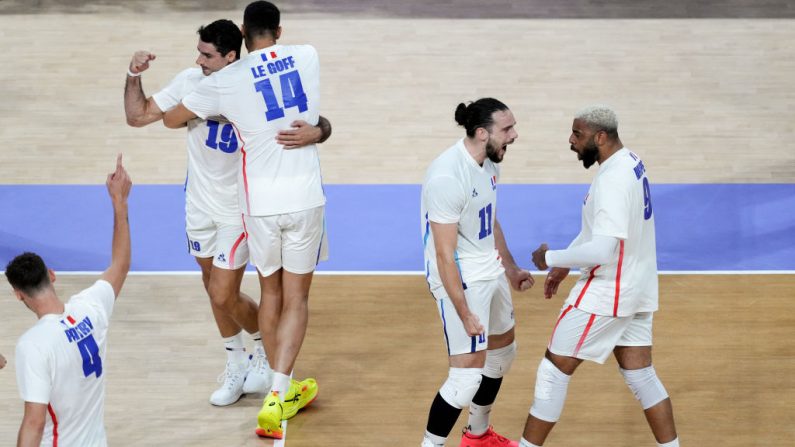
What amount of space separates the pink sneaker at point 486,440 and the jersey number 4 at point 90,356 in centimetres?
248

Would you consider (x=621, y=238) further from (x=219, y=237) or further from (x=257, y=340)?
(x=257, y=340)

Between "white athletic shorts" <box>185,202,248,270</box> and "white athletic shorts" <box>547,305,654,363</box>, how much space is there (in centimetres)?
217

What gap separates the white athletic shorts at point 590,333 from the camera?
6.34 meters

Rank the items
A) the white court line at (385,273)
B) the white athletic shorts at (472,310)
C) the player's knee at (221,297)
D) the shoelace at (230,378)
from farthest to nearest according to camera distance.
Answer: the white court line at (385,273) < the shoelace at (230,378) < the player's knee at (221,297) < the white athletic shorts at (472,310)

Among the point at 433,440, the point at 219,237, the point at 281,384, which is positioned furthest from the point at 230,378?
the point at 433,440

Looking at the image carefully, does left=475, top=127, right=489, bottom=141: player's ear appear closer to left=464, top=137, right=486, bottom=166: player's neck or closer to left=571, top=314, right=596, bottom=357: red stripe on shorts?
left=464, top=137, right=486, bottom=166: player's neck

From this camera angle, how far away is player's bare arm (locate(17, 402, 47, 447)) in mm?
4910

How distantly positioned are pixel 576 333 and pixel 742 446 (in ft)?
4.87

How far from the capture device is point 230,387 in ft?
24.8

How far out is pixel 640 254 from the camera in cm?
633

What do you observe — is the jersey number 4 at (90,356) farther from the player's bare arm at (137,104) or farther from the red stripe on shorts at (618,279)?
the red stripe on shorts at (618,279)

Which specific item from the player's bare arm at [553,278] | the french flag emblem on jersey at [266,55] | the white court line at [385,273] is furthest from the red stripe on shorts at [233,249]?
the white court line at [385,273]

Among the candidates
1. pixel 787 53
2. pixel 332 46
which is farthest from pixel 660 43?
pixel 332 46

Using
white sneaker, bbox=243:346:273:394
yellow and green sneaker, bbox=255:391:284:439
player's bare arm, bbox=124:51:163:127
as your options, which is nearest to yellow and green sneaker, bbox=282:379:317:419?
yellow and green sneaker, bbox=255:391:284:439
